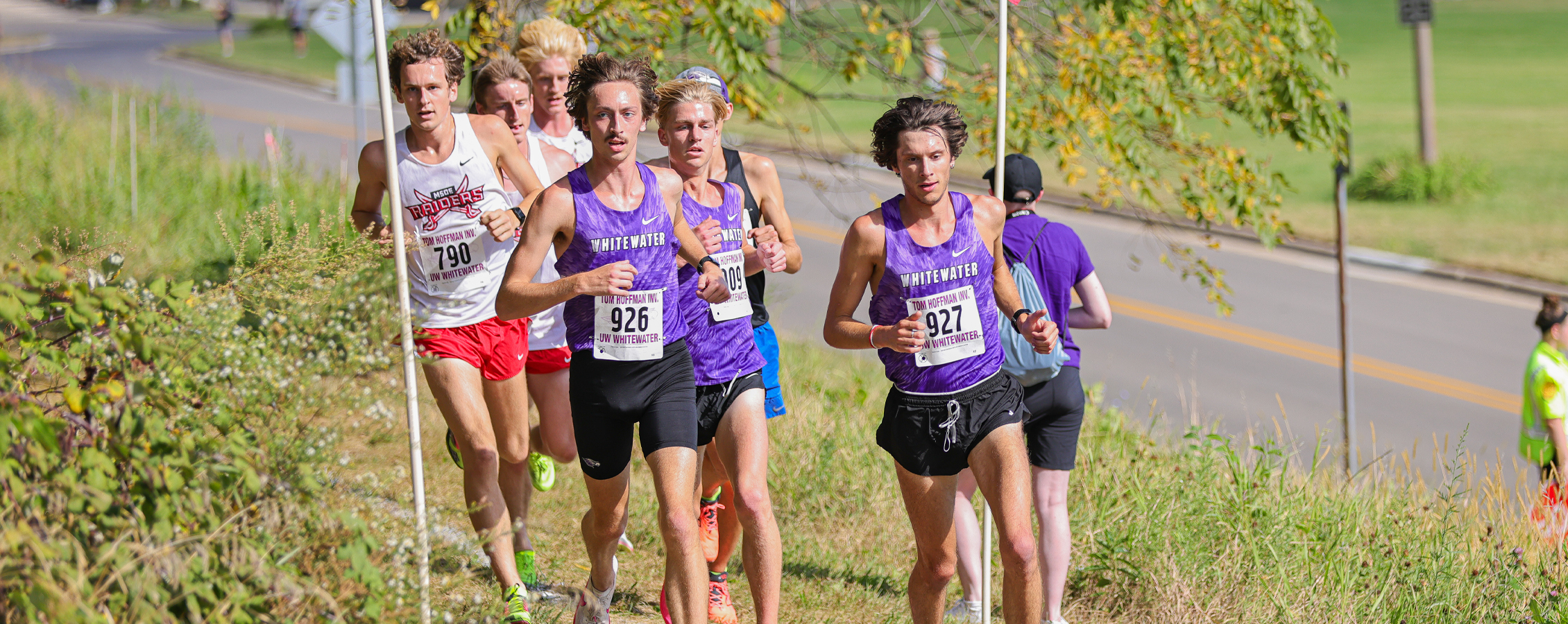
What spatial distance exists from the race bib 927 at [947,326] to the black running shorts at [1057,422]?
2.21 feet

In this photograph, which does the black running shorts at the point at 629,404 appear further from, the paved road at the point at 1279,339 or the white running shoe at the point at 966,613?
the paved road at the point at 1279,339

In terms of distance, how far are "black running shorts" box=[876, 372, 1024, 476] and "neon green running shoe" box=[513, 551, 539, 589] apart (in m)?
1.54

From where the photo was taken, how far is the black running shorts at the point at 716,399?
4.25 m

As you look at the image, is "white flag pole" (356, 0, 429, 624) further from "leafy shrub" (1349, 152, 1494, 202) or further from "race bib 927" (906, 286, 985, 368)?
"leafy shrub" (1349, 152, 1494, 202)

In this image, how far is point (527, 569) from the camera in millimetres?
4789

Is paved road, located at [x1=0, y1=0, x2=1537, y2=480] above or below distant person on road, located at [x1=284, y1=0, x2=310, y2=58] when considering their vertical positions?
below

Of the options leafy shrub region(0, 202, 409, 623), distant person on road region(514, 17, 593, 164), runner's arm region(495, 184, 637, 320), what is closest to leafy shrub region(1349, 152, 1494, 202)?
distant person on road region(514, 17, 593, 164)

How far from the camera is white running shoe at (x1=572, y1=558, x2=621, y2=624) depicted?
442 centimetres

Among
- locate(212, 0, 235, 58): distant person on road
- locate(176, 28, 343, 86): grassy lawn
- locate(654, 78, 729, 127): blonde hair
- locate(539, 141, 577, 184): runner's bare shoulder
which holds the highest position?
locate(212, 0, 235, 58): distant person on road

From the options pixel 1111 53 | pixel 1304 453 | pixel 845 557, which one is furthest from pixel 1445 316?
pixel 845 557

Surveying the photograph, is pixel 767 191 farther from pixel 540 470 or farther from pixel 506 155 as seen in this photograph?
pixel 540 470

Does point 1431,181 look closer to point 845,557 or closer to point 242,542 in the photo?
point 845,557

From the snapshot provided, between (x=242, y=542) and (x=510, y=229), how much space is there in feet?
4.68

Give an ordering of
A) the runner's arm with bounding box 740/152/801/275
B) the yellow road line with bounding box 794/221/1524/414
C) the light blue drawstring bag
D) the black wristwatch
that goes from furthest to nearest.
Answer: the yellow road line with bounding box 794/221/1524/414 → the runner's arm with bounding box 740/152/801/275 → the light blue drawstring bag → the black wristwatch
